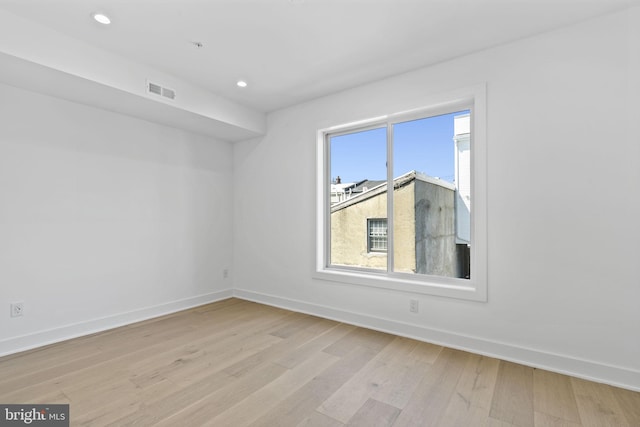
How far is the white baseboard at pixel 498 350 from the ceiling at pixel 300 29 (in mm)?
2474

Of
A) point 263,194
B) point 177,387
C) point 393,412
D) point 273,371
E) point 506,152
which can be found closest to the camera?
point 393,412

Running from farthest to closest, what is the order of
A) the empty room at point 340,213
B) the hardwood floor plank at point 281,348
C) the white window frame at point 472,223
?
the white window frame at point 472,223 → the hardwood floor plank at point 281,348 → the empty room at point 340,213

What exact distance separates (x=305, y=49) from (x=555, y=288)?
9.06 ft

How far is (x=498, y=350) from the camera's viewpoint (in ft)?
8.13

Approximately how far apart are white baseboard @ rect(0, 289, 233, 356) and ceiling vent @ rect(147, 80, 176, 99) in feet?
7.70

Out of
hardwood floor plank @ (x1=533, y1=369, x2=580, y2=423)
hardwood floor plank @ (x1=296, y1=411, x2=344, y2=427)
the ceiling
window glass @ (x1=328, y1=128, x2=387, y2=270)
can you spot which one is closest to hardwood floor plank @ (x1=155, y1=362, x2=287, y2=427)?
hardwood floor plank @ (x1=296, y1=411, x2=344, y2=427)

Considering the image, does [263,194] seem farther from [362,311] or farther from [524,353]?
[524,353]

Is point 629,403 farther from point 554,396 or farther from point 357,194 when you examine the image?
point 357,194

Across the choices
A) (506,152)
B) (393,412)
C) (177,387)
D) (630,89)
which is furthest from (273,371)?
(630,89)

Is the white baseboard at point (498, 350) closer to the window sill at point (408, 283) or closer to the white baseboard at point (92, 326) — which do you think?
the window sill at point (408, 283)

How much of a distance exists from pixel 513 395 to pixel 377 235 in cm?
181

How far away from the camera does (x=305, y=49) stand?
8.54ft

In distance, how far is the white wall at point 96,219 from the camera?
2.64 m

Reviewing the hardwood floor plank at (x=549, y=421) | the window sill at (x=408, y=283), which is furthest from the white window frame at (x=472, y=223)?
the hardwood floor plank at (x=549, y=421)
